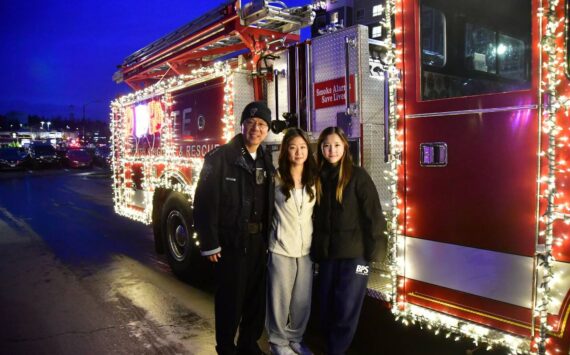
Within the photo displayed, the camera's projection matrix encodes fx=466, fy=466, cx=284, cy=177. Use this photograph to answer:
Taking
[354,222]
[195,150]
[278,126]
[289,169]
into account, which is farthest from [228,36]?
[354,222]

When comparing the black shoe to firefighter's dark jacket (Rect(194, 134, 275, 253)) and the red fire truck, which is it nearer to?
firefighter's dark jacket (Rect(194, 134, 275, 253))

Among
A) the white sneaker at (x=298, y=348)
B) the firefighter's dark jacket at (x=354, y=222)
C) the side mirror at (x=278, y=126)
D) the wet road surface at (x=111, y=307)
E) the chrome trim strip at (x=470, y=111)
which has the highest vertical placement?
the side mirror at (x=278, y=126)

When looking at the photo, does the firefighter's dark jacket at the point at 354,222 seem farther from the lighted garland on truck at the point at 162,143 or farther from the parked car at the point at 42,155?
the parked car at the point at 42,155

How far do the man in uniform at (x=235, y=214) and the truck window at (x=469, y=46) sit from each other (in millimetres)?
1194

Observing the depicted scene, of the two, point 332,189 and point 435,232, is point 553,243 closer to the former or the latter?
point 435,232

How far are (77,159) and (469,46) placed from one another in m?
35.0

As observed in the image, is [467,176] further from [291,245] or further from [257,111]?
[257,111]

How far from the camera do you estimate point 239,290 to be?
3.32 metres

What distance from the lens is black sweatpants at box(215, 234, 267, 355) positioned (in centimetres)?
330

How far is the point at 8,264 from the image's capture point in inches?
267

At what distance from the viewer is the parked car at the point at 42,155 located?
32.8 metres

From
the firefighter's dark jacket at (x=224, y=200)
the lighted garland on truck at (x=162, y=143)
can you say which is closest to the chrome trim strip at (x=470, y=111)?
the firefighter's dark jacket at (x=224, y=200)

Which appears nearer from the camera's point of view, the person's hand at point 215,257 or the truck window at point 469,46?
the truck window at point 469,46

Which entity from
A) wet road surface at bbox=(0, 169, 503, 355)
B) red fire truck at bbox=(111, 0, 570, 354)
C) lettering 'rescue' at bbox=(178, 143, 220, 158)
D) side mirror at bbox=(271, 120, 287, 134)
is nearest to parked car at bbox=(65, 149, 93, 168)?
wet road surface at bbox=(0, 169, 503, 355)
